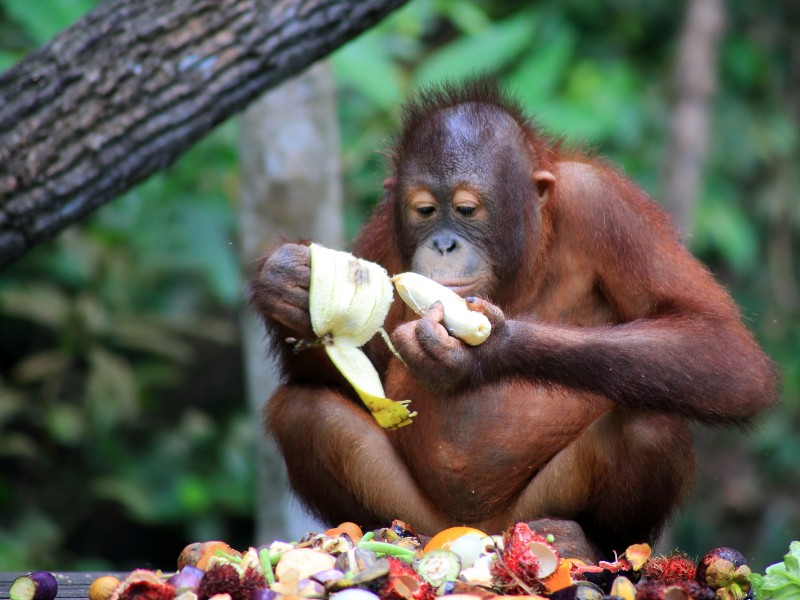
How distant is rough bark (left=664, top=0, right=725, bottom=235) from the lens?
732 cm

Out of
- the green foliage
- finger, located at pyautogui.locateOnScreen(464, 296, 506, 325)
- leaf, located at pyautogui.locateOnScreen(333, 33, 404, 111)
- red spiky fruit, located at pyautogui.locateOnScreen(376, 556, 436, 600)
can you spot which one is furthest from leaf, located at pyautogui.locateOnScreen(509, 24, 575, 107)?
red spiky fruit, located at pyautogui.locateOnScreen(376, 556, 436, 600)

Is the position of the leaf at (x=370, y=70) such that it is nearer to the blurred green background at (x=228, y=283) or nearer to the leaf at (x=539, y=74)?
the blurred green background at (x=228, y=283)

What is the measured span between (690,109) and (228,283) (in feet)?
10.1

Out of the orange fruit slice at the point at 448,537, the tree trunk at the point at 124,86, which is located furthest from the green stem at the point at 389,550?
the tree trunk at the point at 124,86

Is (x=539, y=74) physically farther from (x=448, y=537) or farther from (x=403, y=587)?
(x=403, y=587)

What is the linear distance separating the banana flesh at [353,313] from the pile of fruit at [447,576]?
393 millimetres

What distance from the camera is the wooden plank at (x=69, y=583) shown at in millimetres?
3328

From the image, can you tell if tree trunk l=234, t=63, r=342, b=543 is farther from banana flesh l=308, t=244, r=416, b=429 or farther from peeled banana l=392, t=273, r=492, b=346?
peeled banana l=392, t=273, r=492, b=346

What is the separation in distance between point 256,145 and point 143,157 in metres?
1.61

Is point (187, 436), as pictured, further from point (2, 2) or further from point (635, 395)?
point (635, 395)

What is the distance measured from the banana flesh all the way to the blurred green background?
2740mm

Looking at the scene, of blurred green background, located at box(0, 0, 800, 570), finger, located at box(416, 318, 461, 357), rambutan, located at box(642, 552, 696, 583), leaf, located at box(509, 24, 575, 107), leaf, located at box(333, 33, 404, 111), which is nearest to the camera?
rambutan, located at box(642, 552, 696, 583)

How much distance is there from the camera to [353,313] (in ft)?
10.5

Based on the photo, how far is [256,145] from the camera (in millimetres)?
5719
